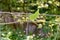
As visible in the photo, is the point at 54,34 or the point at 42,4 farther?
the point at 42,4

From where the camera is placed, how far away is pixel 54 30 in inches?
76.5

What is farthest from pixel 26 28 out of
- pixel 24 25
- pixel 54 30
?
pixel 54 30

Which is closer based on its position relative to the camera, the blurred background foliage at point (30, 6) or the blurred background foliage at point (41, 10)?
the blurred background foliage at point (41, 10)

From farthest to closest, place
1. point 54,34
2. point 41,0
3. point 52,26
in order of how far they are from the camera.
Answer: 1. point 41,0
2. point 52,26
3. point 54,34

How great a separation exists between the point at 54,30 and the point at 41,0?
1.42 ft

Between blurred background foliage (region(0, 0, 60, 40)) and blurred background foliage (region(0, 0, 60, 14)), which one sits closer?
blurred background foliage (region(0, 0, 60, 40))

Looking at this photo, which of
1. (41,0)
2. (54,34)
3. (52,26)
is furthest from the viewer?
(41,0)

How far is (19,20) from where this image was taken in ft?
6.93

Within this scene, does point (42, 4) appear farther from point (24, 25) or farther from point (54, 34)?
point (54, 34)

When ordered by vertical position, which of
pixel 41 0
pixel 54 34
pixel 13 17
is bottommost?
pixel 54 34

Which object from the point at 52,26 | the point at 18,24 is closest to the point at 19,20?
the point at 18,24

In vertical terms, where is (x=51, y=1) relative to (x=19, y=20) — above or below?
above

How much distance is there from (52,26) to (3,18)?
0.55m

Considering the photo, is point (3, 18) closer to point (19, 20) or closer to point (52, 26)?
point (19, 20)
